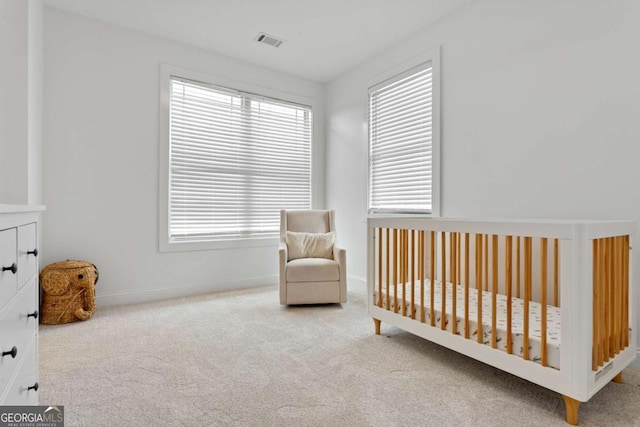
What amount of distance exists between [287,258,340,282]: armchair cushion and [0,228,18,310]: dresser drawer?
2.21 meters

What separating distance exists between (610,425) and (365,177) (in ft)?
9.11

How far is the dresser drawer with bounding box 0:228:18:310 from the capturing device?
84cm

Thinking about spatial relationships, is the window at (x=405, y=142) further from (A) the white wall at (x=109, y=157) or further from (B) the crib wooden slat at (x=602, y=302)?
(A) the white wall at (x=109, y=157)

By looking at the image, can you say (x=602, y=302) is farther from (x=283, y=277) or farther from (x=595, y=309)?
(x=283, y=277)

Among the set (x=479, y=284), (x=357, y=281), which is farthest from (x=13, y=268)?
(x=357, y=281)

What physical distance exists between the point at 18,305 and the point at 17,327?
6cm

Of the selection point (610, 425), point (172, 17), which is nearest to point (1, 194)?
point (172, 17)

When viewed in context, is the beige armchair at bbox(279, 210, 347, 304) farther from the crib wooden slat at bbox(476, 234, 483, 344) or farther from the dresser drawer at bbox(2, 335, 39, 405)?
the dresser drawer at bbox(2, 335, 39, 405)

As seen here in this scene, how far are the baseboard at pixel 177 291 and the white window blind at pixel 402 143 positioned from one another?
1.51 m

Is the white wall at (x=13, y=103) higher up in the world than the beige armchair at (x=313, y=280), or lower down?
higher up

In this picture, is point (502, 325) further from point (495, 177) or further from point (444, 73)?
point (444, 73)

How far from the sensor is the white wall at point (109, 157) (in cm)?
287

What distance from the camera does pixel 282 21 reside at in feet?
9.97
